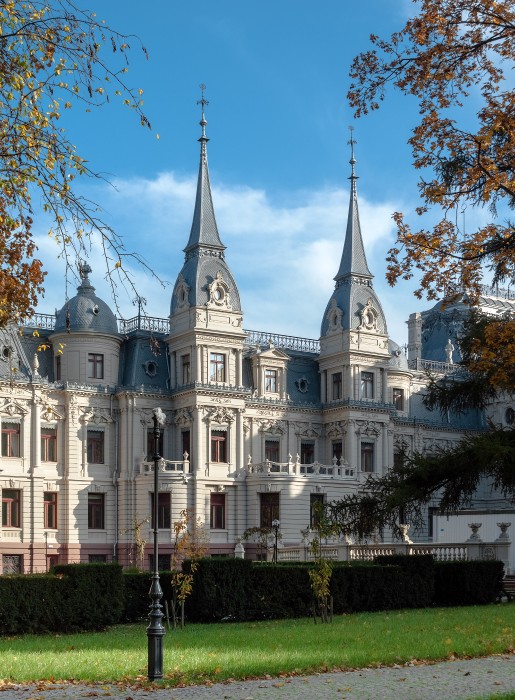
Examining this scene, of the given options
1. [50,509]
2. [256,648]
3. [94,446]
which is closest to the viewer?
[256,648]

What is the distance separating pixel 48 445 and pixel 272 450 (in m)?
13.9

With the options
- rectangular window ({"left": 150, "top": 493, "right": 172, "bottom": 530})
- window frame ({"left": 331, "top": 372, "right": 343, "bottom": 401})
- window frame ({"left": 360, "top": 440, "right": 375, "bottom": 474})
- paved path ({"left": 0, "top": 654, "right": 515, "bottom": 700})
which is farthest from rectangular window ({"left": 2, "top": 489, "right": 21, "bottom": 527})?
paved path ({"left": 0, "top": 654, "right": 515, "bottom": 700})

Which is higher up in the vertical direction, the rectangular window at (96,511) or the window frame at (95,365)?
the window frame at (95,365)

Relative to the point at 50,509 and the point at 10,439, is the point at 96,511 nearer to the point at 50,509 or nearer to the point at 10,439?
the point at 50,509

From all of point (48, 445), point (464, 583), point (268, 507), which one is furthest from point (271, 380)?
point (464, 583)

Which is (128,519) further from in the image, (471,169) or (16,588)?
(471,169)

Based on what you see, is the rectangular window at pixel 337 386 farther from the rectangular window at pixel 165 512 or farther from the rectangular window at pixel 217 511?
the rectangular window at pixel 165 512

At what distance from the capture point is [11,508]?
5625 cm

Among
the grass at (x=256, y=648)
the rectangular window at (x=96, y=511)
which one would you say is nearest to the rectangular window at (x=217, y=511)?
the rectangular window at (x=96, y=511)

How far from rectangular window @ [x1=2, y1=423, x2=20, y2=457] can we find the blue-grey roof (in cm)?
618

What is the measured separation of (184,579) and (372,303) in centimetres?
3860

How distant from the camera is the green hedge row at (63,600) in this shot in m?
27.6

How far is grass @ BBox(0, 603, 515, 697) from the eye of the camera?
1880 cm

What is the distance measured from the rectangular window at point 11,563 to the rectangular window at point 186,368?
13.2 metres
